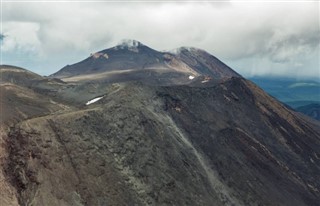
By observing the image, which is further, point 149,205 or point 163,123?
point 163,123

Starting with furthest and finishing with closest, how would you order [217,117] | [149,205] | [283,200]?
[217,117] → [283,200] → [149,205]

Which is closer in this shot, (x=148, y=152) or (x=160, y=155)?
(x=148, y=152)

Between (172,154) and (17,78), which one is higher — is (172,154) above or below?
below

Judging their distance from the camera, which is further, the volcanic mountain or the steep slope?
the steep slope

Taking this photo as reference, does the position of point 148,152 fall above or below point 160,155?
above

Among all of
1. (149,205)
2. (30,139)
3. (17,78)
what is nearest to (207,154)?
(149,205)

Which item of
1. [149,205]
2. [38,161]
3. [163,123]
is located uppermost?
[163,123]

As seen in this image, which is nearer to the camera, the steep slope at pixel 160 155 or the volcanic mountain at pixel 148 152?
the volcanic mountain at pixel 148 152

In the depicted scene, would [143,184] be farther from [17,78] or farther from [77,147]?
[17,78]
